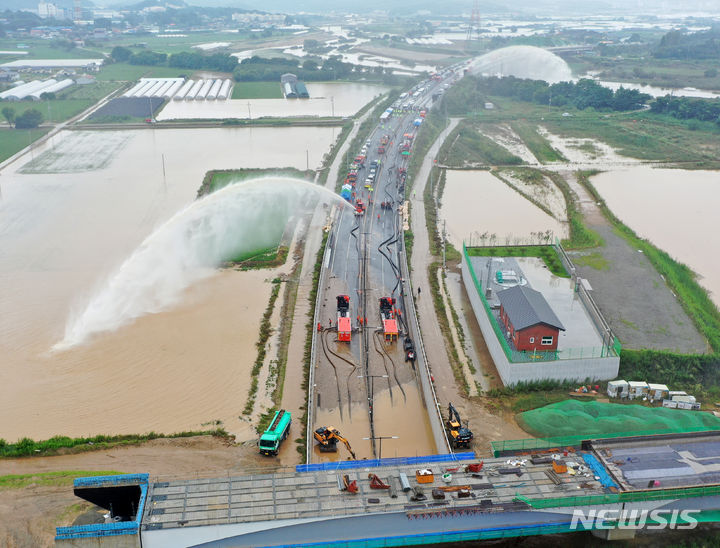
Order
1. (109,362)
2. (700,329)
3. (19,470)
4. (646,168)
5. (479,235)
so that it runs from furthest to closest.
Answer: (646,168) < (479,235) < (700,329) < (109,362) < (19,470)

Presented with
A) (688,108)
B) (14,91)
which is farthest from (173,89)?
(688,108)

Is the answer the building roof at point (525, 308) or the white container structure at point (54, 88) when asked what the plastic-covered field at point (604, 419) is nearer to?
the building roof at point (525, 308)

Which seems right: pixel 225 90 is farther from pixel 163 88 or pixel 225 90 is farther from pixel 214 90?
pixel 163 88

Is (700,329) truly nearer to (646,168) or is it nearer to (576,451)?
(576,451)

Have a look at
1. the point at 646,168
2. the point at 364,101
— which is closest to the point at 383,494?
the point at 646,168

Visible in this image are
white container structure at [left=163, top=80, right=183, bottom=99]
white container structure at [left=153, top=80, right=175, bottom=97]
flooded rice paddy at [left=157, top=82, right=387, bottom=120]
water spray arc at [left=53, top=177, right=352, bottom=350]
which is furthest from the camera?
white container structure at [left=153, top=80, right=175, bottom=97]

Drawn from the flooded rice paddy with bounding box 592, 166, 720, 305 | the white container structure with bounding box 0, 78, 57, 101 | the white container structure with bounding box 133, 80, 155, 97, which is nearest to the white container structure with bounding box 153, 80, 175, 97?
the white container structure with bounding box 133, 80, 155, 97

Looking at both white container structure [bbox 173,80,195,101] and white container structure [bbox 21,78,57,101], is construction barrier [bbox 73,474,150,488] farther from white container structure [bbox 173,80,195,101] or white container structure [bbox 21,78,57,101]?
white container structure [bbox 21,78,57,101]
